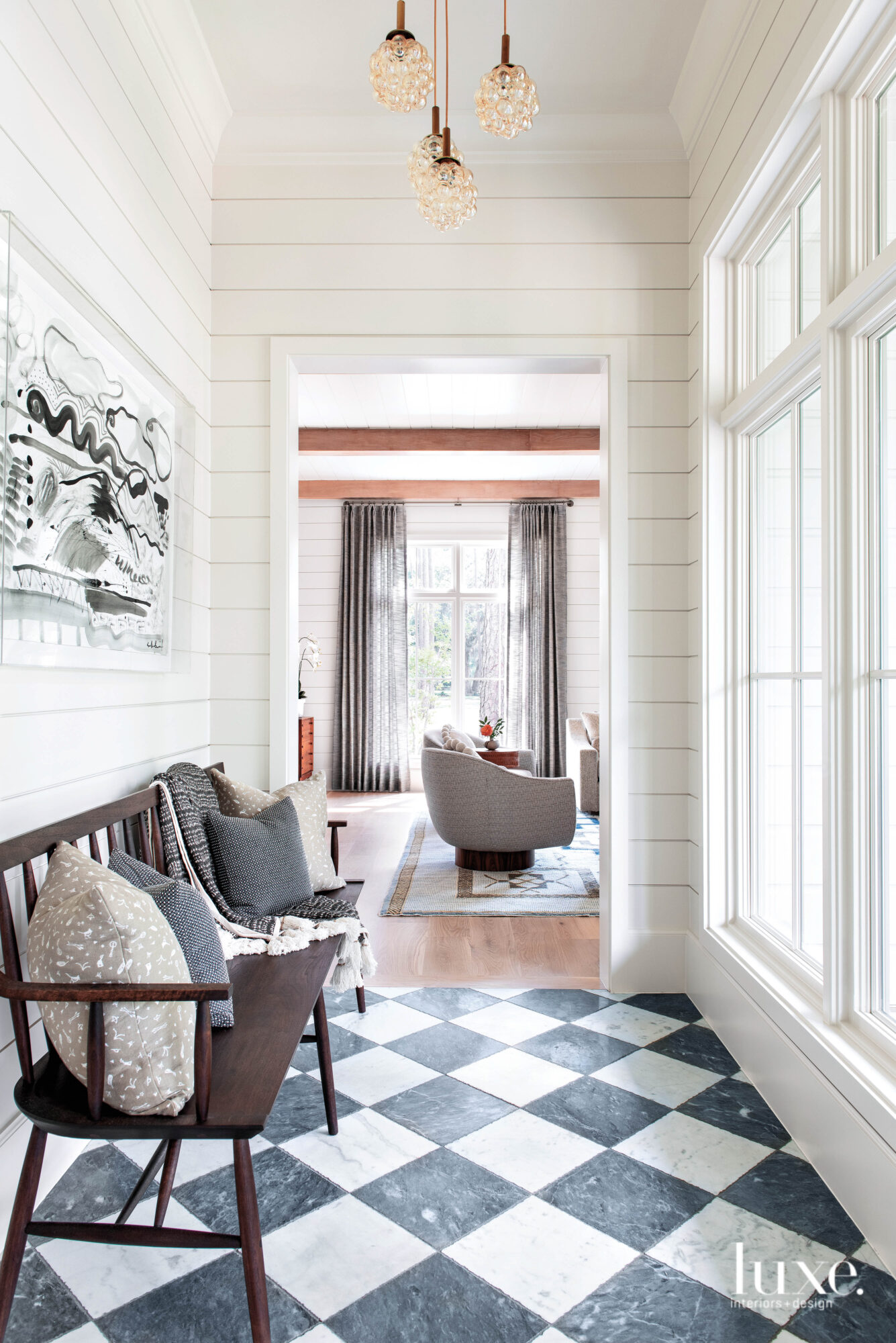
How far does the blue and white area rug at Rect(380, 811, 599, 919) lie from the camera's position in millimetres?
3979

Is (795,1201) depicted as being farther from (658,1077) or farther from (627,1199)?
(658,1077)

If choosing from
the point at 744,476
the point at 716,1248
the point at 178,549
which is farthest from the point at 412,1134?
the point at 744,476

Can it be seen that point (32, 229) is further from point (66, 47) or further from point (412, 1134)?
point (412, 1134)

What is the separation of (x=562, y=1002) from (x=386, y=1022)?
0.63 m

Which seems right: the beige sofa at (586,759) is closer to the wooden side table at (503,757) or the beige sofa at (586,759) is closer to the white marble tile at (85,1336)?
the wooden side table at (503,757)

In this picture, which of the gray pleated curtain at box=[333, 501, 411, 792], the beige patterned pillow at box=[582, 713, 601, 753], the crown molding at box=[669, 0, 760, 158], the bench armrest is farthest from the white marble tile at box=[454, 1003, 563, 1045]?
the gray pleated curtain at box=[333, 501, 411, 792]

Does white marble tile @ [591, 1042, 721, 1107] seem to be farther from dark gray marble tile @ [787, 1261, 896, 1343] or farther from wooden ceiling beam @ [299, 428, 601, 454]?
wooden ceiling beam @ [299, 428, 601, 454]

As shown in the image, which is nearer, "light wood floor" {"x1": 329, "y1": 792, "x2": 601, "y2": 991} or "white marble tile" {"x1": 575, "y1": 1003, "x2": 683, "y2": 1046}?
"white marble tile" {"x1": 575, "y1": 1003, "x2": 683, "y2": 1046}

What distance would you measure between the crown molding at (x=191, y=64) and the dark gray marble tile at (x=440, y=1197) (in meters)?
3.04

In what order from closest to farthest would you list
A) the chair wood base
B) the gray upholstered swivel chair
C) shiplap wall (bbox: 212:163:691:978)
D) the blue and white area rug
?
shiplap wall (bbox: 212:163:691:978) → the blue and white area rug → the gray upholstered swivel chair → the chair wood base

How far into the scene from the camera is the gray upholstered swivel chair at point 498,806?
457 cm

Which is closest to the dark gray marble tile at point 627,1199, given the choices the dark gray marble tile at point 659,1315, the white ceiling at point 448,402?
the dark gray marble tile at point 659,1315

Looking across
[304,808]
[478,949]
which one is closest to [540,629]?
[478,949]

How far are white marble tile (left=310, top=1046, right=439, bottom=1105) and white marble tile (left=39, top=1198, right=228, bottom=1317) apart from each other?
0.63 m
